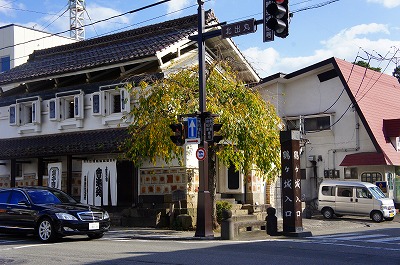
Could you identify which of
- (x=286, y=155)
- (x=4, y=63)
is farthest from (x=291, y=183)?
(x=4, y=63)

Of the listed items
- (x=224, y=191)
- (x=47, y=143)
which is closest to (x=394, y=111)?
(x=224, y=191)

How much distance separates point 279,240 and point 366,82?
21849mm

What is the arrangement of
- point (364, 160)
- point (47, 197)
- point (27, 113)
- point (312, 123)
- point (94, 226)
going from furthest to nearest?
1. point (312, 123)
2. point (364, 160)
3. point (27, 113)
4. point (47, 197)
5. point (94, 226)

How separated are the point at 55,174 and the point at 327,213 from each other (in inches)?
595

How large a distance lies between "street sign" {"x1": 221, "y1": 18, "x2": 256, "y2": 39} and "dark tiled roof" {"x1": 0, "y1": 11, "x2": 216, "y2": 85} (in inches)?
234

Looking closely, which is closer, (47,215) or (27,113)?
(47,215)

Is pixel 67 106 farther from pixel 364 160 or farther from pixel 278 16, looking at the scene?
pixel 364 160

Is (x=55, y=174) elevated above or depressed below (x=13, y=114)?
below

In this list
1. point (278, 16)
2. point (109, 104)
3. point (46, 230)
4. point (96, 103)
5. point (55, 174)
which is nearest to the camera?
point (278, 16)

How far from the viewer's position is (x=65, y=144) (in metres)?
23.4

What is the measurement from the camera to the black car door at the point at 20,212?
15.7m

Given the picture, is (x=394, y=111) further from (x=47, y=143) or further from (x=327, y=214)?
(x=47, y=143)

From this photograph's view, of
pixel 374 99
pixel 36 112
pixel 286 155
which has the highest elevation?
pixel 374 99

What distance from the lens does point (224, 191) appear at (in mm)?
24344
